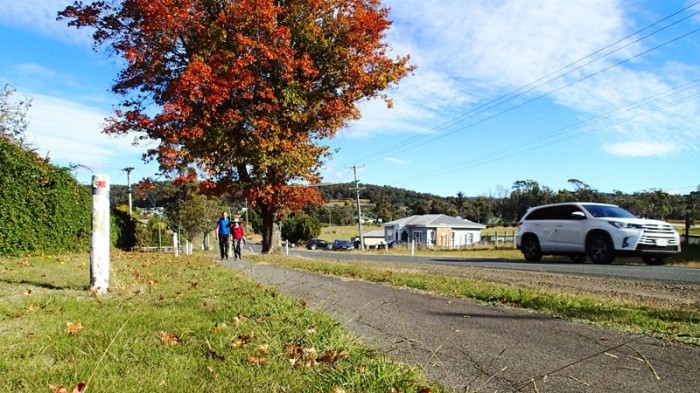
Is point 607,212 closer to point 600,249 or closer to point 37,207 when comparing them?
point 600,249

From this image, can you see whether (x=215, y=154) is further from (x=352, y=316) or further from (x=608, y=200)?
(x=608, y=200)

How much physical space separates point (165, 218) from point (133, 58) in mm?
42694

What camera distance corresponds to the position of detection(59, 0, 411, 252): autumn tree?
15492mm

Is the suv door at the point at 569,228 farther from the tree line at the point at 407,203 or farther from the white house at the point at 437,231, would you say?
the white house at the point at 437,231

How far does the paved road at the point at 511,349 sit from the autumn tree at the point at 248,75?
35.5 feet

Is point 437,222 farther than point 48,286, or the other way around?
point 437,222

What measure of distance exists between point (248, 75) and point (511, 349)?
44.7 feet

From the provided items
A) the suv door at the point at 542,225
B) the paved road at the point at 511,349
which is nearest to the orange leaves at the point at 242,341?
the paved road at the point at 511,349

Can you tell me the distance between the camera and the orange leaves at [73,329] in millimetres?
4047

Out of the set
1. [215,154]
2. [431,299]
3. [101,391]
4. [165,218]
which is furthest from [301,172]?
[165,218]

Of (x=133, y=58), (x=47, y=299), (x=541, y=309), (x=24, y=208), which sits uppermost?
(x=133, y=58)

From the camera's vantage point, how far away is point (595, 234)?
1392 centimetres

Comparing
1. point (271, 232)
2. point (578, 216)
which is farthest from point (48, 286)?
point (271, 232)

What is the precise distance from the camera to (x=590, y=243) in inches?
555
